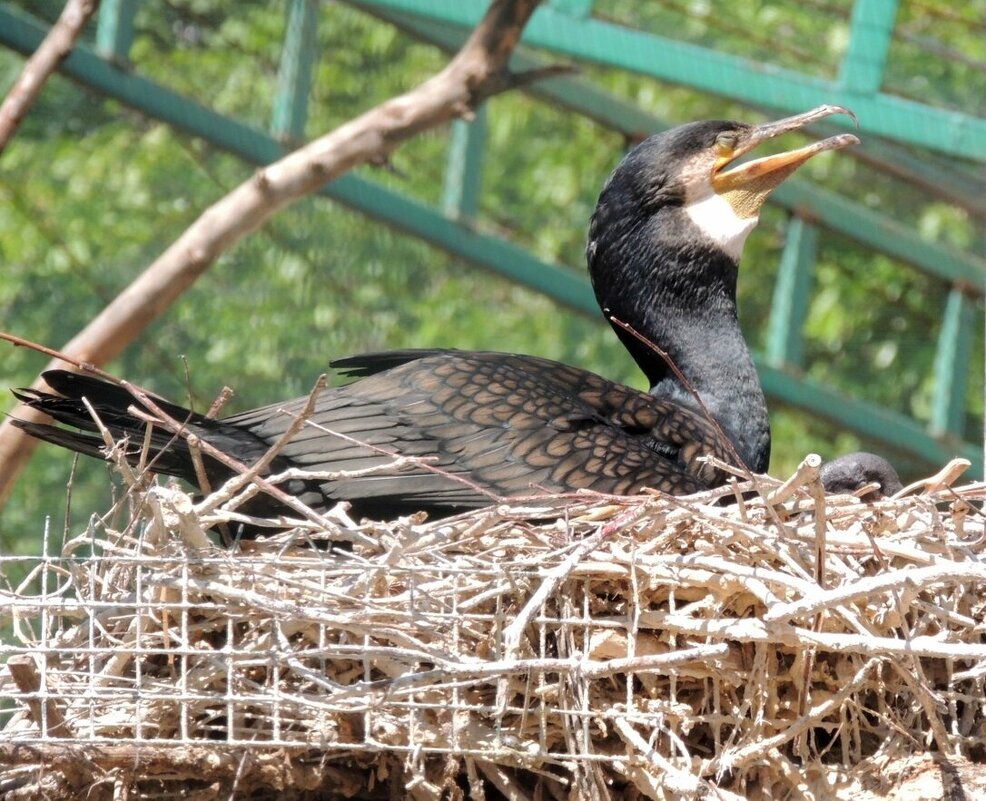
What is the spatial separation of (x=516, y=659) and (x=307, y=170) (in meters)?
2.39

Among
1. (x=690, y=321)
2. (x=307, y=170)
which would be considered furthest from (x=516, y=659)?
(x=307, y=170)

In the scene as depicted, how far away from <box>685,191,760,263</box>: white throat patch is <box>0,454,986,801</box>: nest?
150cm

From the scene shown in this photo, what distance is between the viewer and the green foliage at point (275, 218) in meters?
5.94

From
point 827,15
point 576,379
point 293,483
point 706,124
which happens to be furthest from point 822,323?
point 293,483

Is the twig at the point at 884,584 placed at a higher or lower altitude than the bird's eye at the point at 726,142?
lower

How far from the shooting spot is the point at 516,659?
2.89 m

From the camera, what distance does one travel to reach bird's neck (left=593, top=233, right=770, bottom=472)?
4.49 m

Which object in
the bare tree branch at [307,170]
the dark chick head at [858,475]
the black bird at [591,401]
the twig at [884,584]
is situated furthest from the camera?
the bare tree branch at [307,170]

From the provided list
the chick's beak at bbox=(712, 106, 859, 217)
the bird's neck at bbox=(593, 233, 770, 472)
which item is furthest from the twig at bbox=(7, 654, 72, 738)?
the chick's beak at bbox=(712, 106, 859, 217)

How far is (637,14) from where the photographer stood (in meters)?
6.02

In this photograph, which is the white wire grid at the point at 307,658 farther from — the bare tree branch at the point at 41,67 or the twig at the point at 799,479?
the bare tree branch at the point at 41,67

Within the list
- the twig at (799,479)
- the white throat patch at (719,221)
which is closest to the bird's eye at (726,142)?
the white throat patch at (719,221)

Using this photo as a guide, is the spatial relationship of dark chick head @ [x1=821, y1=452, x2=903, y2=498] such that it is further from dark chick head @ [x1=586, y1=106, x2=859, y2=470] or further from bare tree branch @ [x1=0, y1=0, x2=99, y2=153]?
bare tree branch @ [x1=0, y1=0, x2=99, y2=153]

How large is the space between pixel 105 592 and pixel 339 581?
41 centimetres
